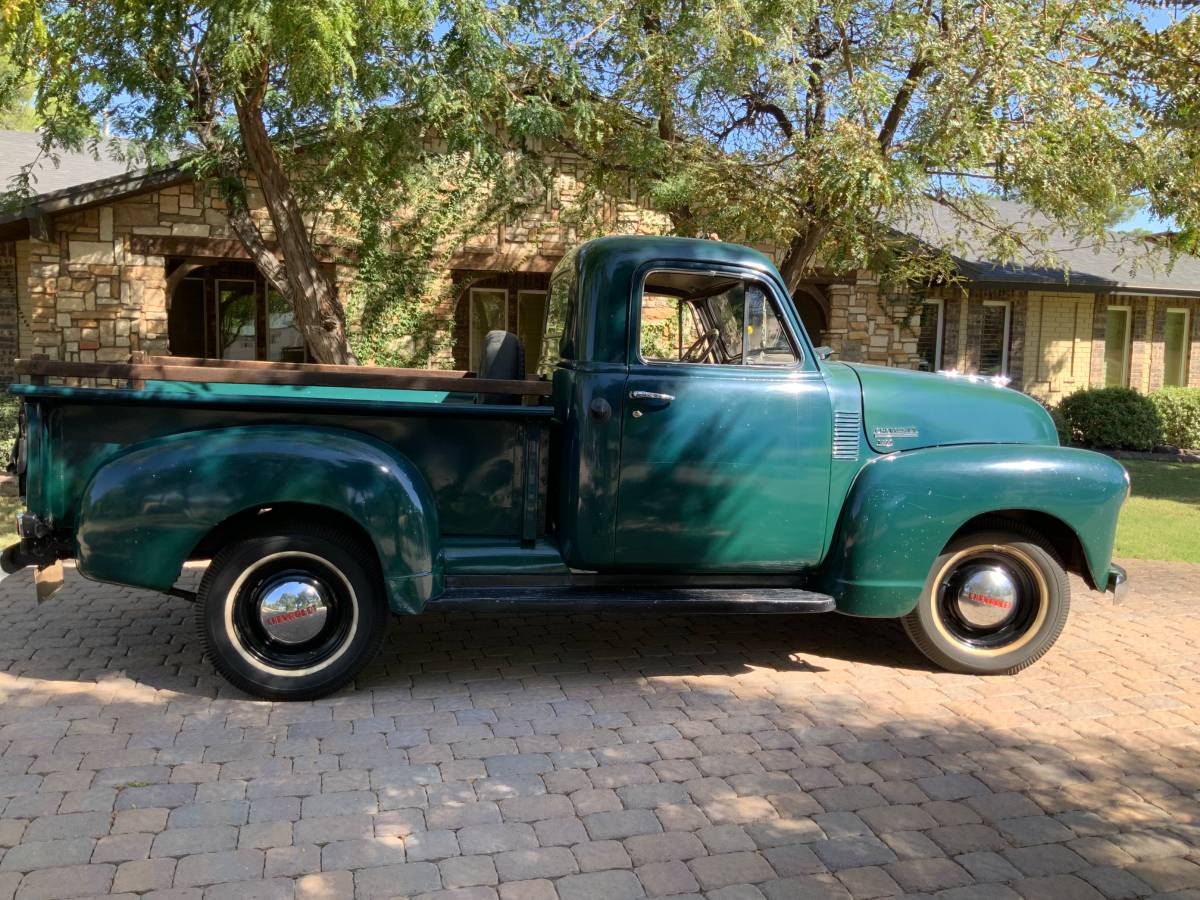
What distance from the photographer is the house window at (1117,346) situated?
18.7 meters

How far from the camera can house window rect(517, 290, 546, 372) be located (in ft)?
49.6

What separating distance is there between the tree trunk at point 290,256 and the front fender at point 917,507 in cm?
589

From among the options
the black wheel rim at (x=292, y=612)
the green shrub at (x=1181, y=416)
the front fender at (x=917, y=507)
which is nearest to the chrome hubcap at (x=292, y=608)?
the black wheel rim at (x=292, y=612)

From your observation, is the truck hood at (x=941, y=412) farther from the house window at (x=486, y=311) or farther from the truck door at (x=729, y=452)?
the house window at (x=486, y=311)

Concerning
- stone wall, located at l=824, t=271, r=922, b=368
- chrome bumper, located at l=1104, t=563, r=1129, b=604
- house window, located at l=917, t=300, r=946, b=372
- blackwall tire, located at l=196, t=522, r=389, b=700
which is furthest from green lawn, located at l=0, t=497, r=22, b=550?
house window, located at l=917, t=300, r=946, b=372

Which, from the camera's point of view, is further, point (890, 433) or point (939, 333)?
point (939, 333)

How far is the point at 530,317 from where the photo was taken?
15359 millimetres

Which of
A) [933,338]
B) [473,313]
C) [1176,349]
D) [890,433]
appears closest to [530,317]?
[473,313]

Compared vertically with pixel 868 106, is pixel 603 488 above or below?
below

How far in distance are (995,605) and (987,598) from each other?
6 cm

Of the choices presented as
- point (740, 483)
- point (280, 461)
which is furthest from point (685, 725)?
point (280, 461)

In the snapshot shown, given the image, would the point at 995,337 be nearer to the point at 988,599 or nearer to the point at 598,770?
the point at 988,599

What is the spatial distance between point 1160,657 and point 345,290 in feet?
33.0

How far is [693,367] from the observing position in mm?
4750
